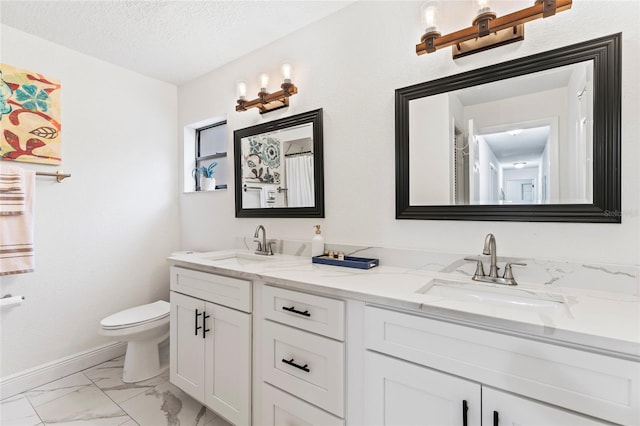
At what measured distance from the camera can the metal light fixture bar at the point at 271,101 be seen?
1920 mm

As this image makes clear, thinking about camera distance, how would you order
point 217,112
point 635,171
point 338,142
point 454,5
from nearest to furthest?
point 635,171, point 454,5, point 338,142, point 217,112

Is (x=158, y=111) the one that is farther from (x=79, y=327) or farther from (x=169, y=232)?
(x=79, y=327)

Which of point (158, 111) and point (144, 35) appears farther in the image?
point (158, 111)

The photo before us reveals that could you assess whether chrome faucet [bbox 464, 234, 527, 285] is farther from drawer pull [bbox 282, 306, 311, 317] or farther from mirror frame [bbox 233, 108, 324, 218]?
mirror frame [bbox 233, 108, 324, 218]

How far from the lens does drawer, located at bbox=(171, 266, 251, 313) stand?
1468 millimetres

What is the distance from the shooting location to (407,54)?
1550mm

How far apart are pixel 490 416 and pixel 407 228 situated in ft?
2.85

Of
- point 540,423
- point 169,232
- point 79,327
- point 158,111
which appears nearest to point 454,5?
point 540,423

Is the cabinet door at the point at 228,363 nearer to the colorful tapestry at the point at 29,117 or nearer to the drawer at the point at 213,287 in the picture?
the drawer at the point at 213,287

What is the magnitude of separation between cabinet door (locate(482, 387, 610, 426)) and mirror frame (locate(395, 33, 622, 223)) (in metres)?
0.72

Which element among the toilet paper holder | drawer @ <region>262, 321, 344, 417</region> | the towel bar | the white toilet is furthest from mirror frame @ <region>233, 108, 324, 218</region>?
the toilet paper holder

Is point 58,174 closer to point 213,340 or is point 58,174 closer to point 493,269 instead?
point 213,340

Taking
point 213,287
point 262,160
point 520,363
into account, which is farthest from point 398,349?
point 262,160

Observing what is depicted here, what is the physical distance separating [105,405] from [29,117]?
190 cm
